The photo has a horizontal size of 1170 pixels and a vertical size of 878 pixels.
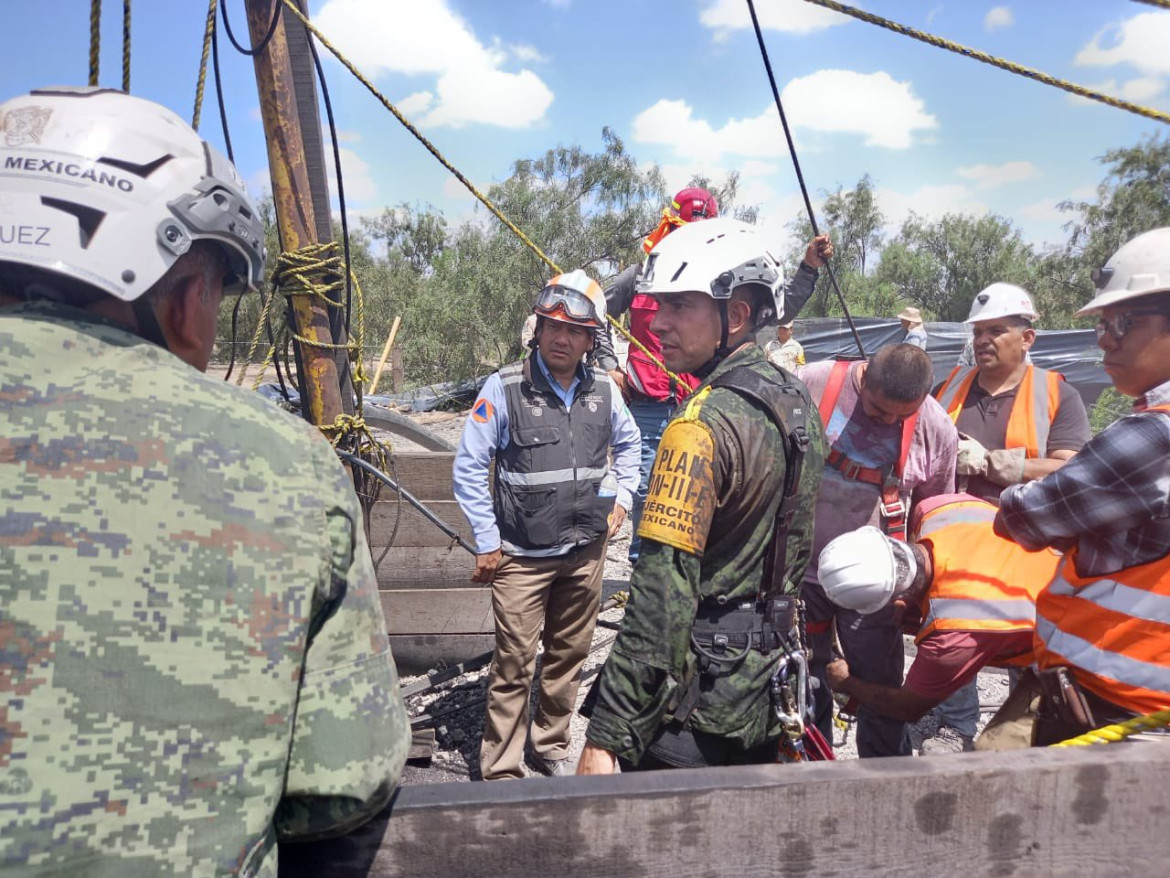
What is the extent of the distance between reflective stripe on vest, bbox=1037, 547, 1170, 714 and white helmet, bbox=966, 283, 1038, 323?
77.1 inches

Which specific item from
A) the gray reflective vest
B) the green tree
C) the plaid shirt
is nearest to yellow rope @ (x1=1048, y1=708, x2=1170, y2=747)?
the plaid shirt

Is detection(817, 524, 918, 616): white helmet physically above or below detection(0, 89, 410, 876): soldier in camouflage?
below

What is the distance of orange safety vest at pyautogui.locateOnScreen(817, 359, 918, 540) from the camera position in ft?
10.8

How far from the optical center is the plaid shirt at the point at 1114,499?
1.65 meters

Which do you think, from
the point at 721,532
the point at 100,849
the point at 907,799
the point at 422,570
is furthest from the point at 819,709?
the point at 100,849

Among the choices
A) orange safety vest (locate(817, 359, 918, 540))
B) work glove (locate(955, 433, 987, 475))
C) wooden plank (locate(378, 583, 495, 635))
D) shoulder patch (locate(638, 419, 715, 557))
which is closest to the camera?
shoulder patch (locate(638, 419, 715, 557))

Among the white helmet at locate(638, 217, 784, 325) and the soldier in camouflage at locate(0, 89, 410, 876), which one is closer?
the soldier in camouflage at locate(0, 89, 410, 876)

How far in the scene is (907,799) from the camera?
1.34 metres

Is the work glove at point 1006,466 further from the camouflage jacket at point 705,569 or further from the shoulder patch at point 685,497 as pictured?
the shoulder patch at point 685,497

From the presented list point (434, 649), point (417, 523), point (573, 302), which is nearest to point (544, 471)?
point (573, 302)

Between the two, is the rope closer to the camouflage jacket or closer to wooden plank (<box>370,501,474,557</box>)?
the camouflage jacket

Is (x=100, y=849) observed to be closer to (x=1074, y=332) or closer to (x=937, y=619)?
(x=937, y=619)

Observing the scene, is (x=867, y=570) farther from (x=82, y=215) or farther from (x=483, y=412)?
(x=82, y=215)

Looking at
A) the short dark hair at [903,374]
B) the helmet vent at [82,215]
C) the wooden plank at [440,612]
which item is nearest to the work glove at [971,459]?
the short dark hair at [903,374]
